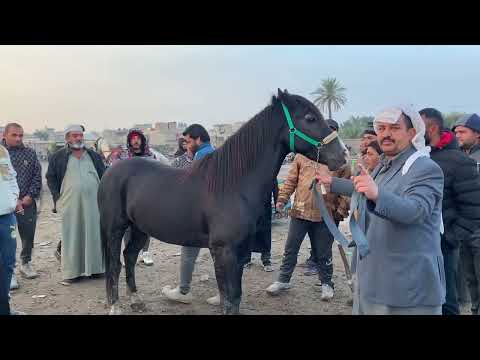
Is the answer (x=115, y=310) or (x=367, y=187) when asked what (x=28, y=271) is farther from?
(x=367, y=187)

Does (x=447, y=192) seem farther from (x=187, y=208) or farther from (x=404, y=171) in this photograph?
(x=187, y=208)

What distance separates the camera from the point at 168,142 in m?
43.0

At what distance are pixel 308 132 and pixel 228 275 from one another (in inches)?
54.4

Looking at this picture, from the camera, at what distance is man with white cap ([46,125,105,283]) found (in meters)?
4.93

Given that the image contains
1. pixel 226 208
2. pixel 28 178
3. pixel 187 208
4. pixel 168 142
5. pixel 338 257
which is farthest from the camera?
pixel 168 142

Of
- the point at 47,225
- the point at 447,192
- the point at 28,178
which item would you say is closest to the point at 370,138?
the point at 447,192

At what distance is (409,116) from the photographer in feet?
6.15

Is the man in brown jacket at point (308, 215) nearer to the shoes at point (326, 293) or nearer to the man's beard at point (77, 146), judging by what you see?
the shoes at point (326, 293)

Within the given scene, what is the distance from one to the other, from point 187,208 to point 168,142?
135ft

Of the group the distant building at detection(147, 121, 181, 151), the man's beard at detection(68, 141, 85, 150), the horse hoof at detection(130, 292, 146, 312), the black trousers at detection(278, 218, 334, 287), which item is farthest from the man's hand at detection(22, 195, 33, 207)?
the distant building at detection(147, 121, 181, 151)

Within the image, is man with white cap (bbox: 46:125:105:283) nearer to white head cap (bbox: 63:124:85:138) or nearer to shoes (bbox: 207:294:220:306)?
white head cap (bbox: 63:124:85:138)

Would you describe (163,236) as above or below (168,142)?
below

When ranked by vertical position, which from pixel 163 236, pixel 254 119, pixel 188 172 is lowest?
pixel 163 236

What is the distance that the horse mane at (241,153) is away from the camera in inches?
119
